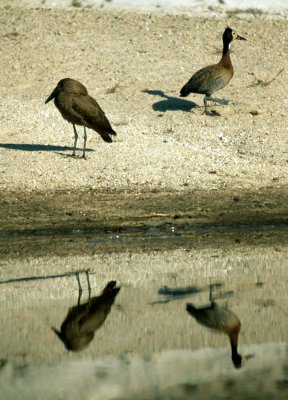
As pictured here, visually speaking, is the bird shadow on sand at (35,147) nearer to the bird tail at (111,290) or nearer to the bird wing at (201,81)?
the bird wing at (201,81)

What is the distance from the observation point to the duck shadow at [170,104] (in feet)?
61.6

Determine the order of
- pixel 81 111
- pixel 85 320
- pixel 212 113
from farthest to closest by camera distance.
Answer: pixel 212 113 < pixel 81 111 < pixel 85 320

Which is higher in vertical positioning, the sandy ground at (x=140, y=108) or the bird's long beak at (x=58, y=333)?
the sandy ground at (x=140, y=108)

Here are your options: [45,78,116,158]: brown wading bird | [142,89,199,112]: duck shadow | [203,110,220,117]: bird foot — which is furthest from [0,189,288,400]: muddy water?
[142,89,199,112]: duck shadow

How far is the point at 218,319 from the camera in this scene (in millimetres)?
10477

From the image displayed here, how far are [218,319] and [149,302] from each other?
802 mm

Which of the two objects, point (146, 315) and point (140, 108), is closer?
point (146, 315)

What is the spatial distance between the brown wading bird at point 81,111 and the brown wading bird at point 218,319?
6.23 meters

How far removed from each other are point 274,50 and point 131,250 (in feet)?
28.9

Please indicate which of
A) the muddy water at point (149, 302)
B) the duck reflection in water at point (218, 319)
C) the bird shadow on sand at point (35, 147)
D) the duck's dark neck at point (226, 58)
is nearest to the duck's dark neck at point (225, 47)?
the duck's dark neck at point (226, 58)

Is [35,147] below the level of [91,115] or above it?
below

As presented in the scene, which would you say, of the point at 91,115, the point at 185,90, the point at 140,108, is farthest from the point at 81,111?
the point at 185,90

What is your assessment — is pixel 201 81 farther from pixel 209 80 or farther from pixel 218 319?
pixel 218 319

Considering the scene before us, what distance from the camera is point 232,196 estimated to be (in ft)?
49.9
